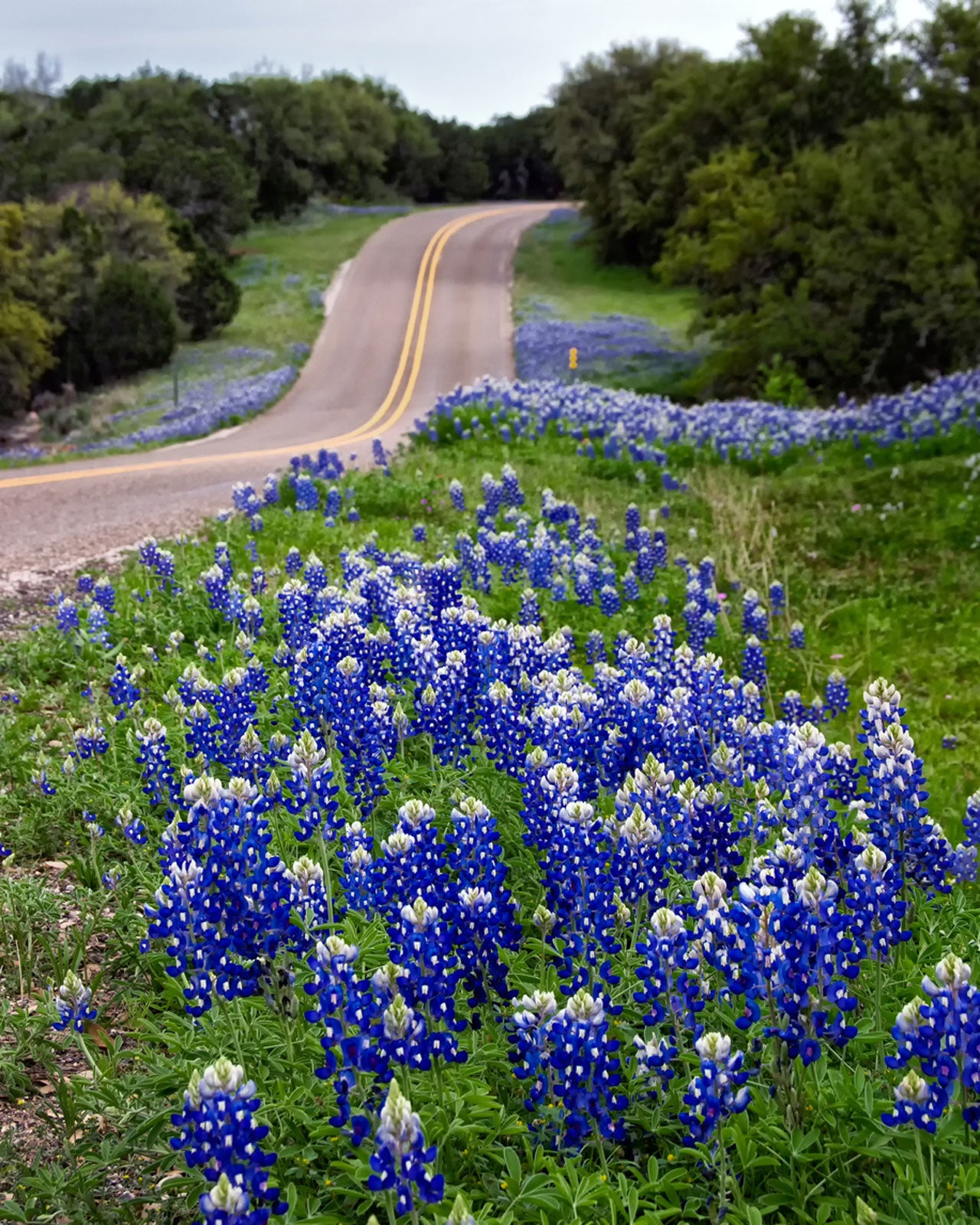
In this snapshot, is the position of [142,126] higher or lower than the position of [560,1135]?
higher

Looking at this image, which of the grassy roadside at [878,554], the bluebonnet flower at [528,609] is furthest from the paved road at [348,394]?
the grassy roadside at [878,554]

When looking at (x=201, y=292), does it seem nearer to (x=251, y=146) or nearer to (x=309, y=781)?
(x=251, y=146)

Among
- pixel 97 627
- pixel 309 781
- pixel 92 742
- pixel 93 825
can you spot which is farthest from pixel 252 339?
pixel 309 781

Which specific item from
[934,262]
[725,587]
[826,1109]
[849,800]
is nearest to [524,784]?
[849,800]

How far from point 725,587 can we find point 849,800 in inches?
231

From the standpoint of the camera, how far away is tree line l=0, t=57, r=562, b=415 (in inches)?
1217

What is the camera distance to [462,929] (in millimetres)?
3320

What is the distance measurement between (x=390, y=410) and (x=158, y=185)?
20.4 m

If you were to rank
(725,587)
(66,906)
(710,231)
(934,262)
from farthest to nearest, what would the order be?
(710,231) → (934,262) → (725,587) → (66,906)

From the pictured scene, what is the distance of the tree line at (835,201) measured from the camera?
19.8 m

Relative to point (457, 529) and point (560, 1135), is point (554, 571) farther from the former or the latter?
point (560, 1135)

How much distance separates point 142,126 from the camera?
4428 centimetres

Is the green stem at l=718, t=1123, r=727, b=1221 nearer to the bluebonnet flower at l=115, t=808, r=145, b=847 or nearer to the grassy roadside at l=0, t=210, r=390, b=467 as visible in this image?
the bluebonnet flower at l=115, t=808, r=145, b=847

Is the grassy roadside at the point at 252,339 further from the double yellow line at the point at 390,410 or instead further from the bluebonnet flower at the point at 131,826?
the bluebonnet flower at the point at 131,826
